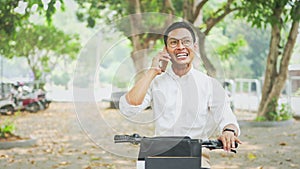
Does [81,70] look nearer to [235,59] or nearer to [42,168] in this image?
[42,168]

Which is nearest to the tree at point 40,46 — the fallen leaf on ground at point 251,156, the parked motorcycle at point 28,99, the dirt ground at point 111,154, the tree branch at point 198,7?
the parked motorcycle at point 28,99

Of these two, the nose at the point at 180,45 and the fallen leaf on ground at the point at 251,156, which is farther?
the fallen leaf on ground at the point at 251,156

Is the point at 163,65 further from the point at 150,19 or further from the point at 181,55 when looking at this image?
the point at 150,19

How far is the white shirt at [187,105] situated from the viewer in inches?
79.2

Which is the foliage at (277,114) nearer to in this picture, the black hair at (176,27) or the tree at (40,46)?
the black hair at (176,27)

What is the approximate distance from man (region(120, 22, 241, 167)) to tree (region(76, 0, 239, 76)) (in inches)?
2.8

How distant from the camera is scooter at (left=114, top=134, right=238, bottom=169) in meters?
1.83

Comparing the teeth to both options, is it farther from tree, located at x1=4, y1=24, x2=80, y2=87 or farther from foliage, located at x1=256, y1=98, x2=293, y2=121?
tree, located at x1=4, y1=24, x2=80, y2=87

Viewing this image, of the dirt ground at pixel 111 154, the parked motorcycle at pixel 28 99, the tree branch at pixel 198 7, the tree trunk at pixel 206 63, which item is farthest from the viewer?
the parked motorcycle at pixel 28 99

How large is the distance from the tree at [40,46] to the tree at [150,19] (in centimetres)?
526

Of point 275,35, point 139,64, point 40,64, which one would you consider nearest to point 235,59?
point 40,64

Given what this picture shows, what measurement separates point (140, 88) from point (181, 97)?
17 cm

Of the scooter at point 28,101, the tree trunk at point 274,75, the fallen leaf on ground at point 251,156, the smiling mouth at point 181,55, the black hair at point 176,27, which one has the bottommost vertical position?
the scooter at point 28,101

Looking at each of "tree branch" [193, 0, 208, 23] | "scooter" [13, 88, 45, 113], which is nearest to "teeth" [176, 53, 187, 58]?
"tree branch" [193, 0, 208, 23]
